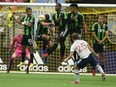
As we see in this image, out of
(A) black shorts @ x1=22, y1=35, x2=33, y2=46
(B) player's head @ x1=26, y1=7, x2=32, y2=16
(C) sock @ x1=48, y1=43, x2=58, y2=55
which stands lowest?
(C) sock @ x1=48, y1=43, x2=58, y2=55

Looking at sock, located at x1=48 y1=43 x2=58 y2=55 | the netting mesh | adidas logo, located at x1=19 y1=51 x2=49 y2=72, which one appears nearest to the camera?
sock, located at x1=48 y1=43 x2=58 y2=55

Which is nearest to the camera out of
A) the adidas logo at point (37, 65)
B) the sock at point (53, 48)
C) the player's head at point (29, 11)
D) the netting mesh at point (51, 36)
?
the player's head at point (29, 11)

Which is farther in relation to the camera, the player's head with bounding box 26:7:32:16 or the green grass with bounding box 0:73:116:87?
the player's head with bounding box 26:7:32:16

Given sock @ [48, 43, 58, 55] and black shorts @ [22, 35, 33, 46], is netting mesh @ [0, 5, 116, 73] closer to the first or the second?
sock @ [48, 43, 58, 55]

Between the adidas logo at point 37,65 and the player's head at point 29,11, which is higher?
the player's head at point 29,11

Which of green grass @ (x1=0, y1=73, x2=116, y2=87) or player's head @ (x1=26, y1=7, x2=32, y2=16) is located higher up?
player's head @ (x1=26, y1=7, x2=32, y2=16)

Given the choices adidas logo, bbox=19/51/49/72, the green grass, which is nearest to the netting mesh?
adidas logo, bbox=19/51/49/72

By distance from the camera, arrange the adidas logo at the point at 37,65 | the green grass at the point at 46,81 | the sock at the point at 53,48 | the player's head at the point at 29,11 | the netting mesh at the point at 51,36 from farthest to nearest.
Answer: the adidas logo at the point at 37,65
the netting mesh at the point at 51,36
the sock at the point at 53,48
the player's head at the point at 29,11
the green grass at the point at 46,81

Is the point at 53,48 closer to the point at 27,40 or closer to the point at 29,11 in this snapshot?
the point at 27,40

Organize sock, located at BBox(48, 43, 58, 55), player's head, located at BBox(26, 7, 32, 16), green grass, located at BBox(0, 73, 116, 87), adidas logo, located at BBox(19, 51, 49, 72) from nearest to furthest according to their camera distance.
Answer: green grass, located at BBox(0, 73, 116, 87)
player's head, located at BBox(26, 7, 32, 16)
sock, located at BBox(48, 43, 58, 55)
adidas logo, located at BBox(19, 51, 49, 72)

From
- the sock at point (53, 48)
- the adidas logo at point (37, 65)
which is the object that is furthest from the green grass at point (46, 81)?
the adidas logo at point (37, 65)

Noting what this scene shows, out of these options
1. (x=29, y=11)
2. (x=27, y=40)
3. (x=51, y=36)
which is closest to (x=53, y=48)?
(x=51, y=36)

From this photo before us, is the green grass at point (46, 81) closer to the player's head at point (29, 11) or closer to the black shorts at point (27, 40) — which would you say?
the black shorts at point (27, 40)

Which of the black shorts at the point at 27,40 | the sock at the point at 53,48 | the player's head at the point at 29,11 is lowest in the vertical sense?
the sock at the point at 53,48
